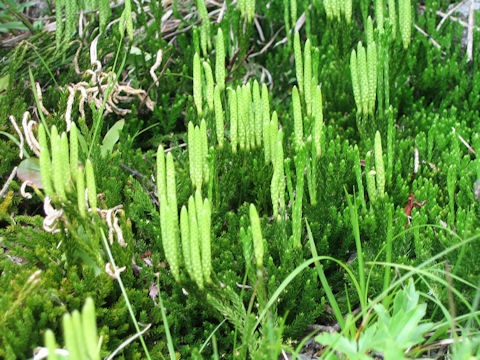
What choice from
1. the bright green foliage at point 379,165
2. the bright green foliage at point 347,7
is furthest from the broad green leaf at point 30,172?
the bright green foliage at point 347,7

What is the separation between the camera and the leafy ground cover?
1771 millimetres

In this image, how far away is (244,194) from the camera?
2.55 m

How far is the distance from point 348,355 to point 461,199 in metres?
1.09

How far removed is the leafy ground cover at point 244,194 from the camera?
1.77m

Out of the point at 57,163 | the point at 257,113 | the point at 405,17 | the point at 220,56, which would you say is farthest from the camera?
the point at 405,17

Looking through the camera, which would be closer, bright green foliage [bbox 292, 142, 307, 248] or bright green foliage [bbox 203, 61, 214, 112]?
bright green foliage [bbox 292, 142, 307, 248]

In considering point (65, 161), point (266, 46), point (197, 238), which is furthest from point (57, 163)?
point (266, 46)

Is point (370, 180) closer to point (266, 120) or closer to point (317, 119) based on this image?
point (317, 119)

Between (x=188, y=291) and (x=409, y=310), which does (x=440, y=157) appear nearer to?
(x=409, y=310)

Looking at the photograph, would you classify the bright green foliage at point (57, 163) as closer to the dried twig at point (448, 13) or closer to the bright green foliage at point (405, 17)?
the bright green foliage at point (405, 17)

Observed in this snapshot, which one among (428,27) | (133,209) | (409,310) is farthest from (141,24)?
(409,310)


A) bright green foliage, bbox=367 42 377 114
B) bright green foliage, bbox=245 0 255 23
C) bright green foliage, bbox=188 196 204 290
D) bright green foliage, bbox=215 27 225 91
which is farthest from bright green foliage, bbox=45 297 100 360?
bright green foliage, bbox=245 0 255 23

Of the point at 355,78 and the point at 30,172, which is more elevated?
the point at 355,78

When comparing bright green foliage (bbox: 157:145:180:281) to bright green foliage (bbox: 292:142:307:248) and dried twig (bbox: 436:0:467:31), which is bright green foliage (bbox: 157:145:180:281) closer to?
bright green foliage (bbox: 292:142:307:248)
